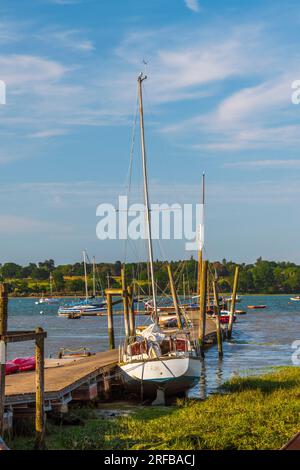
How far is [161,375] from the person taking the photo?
30375 mm

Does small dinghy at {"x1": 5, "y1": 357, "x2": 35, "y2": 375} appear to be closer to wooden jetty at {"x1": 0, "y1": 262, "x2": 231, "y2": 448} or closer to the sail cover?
wooden jetty at {"x1": 0, "y1": 262, "x2": 231, "y2": 448}

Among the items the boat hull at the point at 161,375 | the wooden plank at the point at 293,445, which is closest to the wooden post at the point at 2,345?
the wooden plank at the point at 293,445

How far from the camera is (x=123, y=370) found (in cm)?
3158

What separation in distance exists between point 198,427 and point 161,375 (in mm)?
7360

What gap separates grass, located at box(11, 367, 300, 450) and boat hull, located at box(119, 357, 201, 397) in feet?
3.43

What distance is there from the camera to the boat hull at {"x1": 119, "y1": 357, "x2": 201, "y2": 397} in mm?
30359

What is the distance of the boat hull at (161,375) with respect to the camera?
3036 centimetres

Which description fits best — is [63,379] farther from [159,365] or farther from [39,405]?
[39,405]

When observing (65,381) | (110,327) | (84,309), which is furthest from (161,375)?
(84,309)

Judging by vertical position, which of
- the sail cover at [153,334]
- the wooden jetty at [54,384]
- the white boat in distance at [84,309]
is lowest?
the white boat in distance at [84,309]

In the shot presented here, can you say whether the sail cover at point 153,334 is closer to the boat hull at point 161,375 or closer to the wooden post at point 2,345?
the boat hull at point 161,375

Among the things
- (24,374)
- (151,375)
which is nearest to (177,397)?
(151,375)

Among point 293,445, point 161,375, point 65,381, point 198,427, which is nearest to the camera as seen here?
point 293,445

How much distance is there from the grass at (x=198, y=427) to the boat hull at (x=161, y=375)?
41.2 inches
